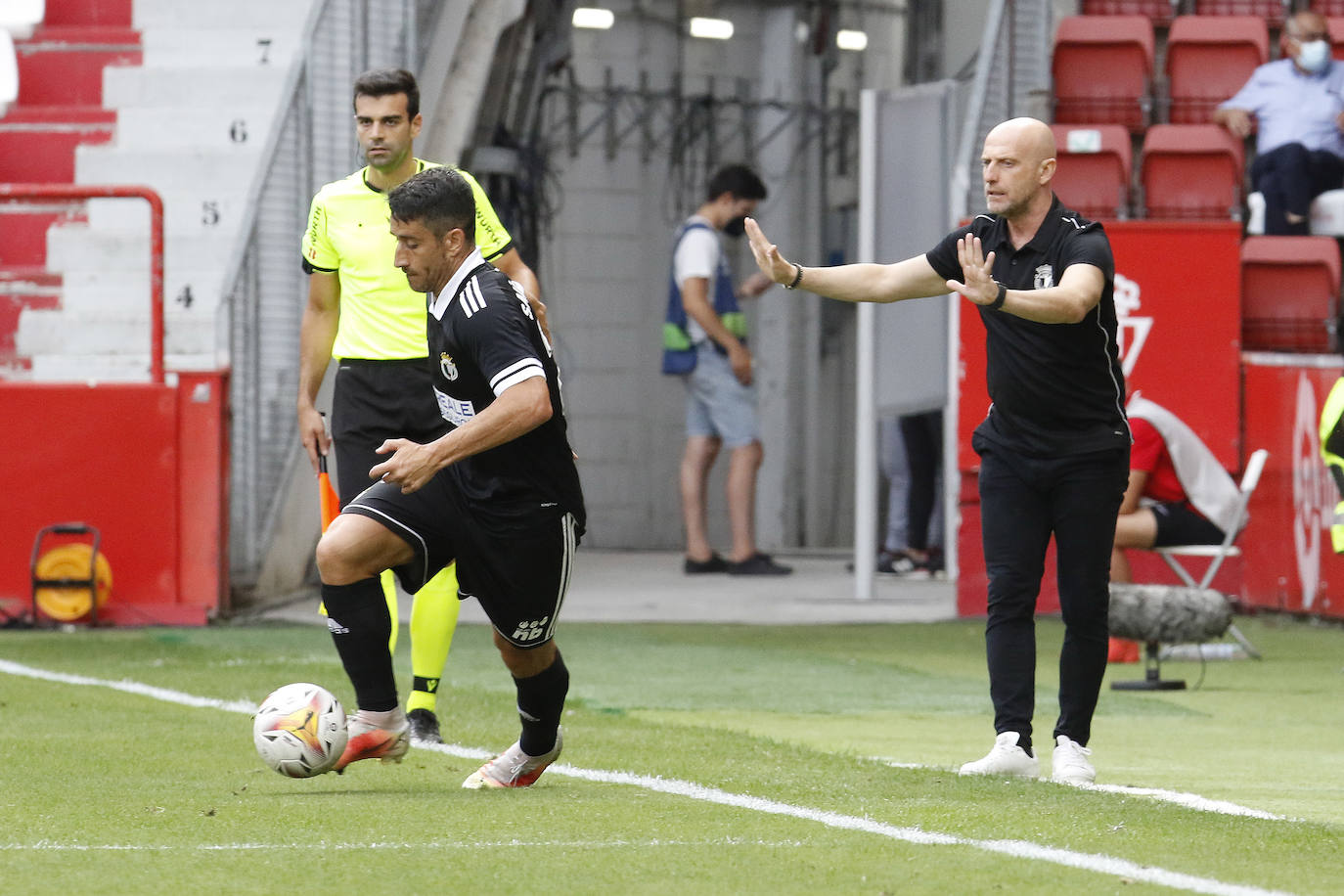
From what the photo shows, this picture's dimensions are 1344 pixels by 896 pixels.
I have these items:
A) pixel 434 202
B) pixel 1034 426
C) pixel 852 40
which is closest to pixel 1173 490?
pixel 1034 426

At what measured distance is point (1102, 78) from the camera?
15562 millimetres

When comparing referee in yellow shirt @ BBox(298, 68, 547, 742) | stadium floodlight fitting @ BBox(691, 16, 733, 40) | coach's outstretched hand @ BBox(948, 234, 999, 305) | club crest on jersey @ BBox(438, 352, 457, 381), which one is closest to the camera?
club crest on jersey @ BBox(438, 352, 457, 381)

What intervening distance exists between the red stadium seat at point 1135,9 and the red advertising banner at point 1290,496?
4873 millimetres

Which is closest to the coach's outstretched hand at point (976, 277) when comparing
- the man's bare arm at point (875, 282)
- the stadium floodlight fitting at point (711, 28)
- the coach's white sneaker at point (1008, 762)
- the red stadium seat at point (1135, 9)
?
the man's bare arm at point (875, 282)

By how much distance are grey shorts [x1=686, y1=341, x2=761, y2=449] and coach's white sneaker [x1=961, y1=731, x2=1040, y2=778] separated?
7.69 metres

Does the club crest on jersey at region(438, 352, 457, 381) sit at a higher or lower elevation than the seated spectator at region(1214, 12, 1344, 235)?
lower

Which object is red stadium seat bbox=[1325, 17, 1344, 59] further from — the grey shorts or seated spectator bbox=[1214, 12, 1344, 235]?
the grey shorts

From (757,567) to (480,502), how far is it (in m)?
8.51

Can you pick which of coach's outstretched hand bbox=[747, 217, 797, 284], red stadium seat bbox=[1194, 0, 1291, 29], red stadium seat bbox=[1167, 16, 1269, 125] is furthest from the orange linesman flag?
red stadium seat bbox=[1194, 0, 1291, 29]

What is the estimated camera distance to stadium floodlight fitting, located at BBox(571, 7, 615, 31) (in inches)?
653

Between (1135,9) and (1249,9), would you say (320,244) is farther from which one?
(1249,9)

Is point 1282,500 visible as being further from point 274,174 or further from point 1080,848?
point 1080,848

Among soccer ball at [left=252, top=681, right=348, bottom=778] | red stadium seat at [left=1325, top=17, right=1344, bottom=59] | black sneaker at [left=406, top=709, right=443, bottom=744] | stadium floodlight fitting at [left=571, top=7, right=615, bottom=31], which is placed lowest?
black sneaker at [left=406, top=709, right=443, bottom=744]

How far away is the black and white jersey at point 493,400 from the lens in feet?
18.6
